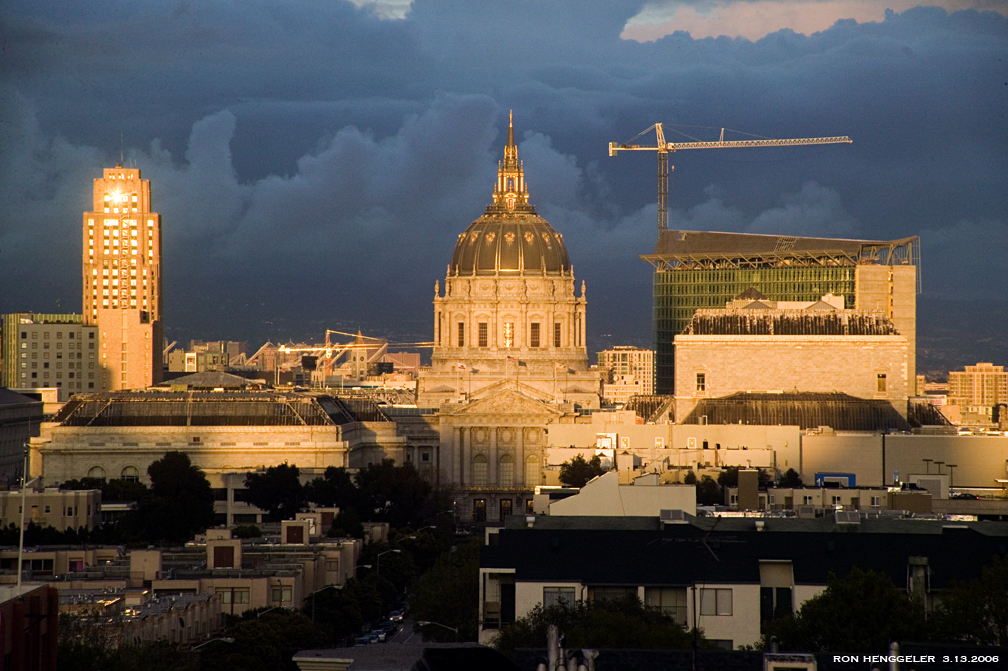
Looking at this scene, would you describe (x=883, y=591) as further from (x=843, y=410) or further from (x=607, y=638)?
(x=843, y=410)

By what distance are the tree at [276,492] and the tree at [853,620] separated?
394 feet

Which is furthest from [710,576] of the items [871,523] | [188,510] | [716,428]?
[716,428]

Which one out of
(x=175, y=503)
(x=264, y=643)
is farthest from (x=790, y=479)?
(x=264, y=643)

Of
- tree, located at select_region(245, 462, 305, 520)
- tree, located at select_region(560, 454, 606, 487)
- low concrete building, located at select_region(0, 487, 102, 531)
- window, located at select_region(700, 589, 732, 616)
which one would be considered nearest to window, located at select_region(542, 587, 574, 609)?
window, located at select_region(700, 589, 732, 616)

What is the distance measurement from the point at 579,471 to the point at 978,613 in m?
110

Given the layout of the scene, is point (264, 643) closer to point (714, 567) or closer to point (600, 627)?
point (714, 567)

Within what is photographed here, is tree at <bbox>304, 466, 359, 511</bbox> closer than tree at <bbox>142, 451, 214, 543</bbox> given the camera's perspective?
No

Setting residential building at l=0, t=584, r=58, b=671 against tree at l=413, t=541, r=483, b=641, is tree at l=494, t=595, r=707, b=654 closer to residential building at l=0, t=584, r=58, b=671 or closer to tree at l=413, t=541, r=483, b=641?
residential building at l=0, t=584, r=58, b=671

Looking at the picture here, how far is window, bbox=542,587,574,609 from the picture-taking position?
71.1 meters

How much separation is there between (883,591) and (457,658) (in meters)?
20.1

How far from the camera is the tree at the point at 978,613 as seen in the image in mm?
61125

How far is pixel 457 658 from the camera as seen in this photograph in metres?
46.2

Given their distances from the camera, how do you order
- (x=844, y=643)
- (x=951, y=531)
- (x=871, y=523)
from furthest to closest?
(x=871, y=523) → (x=951, y=531) → (x=844, y=643)

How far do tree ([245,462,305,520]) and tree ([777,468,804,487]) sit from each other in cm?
3758
